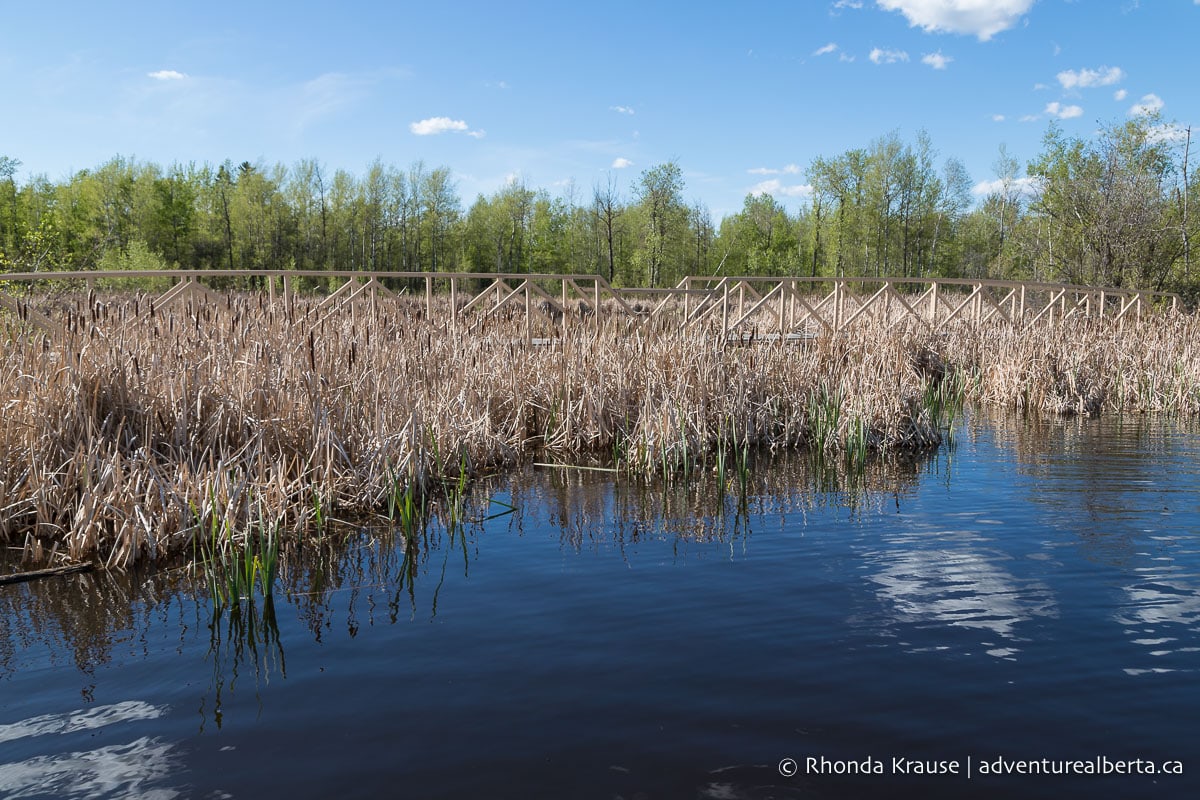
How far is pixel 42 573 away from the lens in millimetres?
4070

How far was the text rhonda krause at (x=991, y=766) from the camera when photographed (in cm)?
252

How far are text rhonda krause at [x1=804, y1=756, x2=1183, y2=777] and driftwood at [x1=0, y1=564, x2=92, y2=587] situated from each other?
358cm

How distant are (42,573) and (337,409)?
1949 mm

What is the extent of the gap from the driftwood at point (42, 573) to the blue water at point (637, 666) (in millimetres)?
91

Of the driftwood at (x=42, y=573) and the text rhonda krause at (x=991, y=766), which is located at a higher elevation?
the driftwood at (x=42, y=573)

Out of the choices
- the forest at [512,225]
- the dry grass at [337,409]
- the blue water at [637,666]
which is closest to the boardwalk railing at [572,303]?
the dry grass at [337,409]

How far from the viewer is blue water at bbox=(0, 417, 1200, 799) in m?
2.54

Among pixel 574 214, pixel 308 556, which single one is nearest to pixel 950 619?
pixel 308 556

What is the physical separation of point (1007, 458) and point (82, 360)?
7048 millimetres

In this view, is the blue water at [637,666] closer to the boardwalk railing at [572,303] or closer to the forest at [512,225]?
the boardwalk railing at [572,303]

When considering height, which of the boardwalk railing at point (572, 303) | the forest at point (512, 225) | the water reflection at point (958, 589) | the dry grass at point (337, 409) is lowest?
the water reflection at point (958, 589)

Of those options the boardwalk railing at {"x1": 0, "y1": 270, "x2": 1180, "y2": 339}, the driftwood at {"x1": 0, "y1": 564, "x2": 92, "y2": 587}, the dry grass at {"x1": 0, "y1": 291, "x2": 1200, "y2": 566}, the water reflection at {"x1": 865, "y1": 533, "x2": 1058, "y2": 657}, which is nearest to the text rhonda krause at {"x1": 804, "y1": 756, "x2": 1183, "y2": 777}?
the water reflection at {"x1": 865, "y1": 533, "x2": 1058, "y2": 657}

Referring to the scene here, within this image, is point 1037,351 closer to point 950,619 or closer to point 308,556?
point 950,619

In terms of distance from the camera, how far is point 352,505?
5.21 meters
